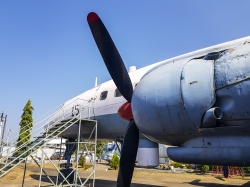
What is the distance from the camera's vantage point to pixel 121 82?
30.9ft

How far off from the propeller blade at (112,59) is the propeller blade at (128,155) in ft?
4.18

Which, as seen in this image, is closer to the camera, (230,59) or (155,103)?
(230,59)

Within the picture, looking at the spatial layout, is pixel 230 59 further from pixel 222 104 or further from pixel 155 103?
pixel 155 103

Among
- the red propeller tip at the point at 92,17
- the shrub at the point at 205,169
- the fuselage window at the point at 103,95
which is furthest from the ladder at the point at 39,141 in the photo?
the shrub at the point at 205,169

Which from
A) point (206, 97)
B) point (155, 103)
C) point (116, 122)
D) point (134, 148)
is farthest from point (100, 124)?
point (206, 97)

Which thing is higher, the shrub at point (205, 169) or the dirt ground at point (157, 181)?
the shrub at point (205, 169)

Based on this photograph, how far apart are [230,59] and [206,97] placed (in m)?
1.09

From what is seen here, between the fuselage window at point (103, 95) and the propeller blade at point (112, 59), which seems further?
the fuselage window at point (103, 95)

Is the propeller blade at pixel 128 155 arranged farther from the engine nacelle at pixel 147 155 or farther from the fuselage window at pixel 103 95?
the fuselage window at pixel 103 95

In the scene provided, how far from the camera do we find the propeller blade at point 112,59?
9281 mm

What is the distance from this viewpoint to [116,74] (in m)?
9.52

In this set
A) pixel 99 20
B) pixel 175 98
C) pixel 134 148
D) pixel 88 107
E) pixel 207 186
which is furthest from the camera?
pixel 207 186

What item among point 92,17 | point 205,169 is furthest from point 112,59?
point 205,169

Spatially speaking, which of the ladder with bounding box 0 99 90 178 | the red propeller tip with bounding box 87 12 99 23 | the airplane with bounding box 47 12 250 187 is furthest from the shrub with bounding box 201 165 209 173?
the red propeller tip with bounding box 87 12 99 23
